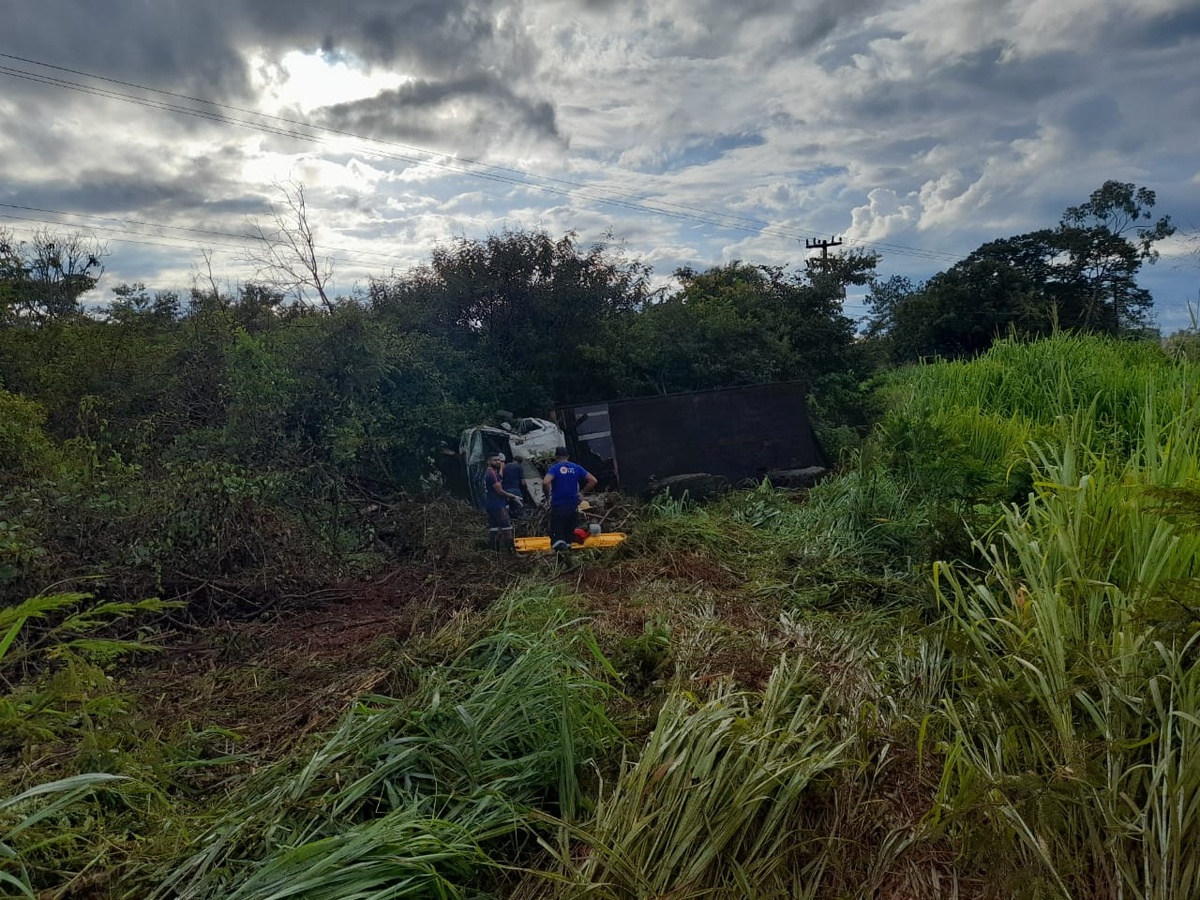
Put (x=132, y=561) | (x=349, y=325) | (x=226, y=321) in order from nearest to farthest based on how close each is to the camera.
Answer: (x=132, y=561), (x=349, y=325), (x=226, y=321)

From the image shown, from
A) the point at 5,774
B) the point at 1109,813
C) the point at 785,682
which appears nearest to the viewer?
the point at 1109,813

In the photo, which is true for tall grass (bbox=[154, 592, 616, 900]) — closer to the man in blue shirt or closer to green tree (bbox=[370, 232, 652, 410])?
the man in blue shirt

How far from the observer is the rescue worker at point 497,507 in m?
7.70

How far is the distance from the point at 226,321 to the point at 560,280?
19.3 ft

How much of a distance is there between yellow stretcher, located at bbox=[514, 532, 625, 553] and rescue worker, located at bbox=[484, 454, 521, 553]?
0.54ft

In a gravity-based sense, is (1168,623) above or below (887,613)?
above

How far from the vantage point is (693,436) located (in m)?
10.8

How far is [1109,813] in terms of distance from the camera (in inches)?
81.4

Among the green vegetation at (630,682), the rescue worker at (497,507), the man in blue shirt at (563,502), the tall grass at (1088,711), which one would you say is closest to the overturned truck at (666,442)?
the rescue worker at (497,507)

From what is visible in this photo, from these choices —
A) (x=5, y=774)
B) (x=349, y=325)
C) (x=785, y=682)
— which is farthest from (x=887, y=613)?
(x=349, y=325)

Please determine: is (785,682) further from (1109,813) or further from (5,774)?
(5,774)

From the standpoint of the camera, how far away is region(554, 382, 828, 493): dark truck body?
34.1ft

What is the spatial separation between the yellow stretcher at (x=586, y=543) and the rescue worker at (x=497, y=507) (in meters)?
0.17

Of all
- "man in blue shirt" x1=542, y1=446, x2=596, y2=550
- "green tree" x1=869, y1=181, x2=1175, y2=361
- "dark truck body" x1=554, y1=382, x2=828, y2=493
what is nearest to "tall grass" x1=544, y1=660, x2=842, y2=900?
"man in blue shirt" x1=542, y1=446, x2=596, y2=550
